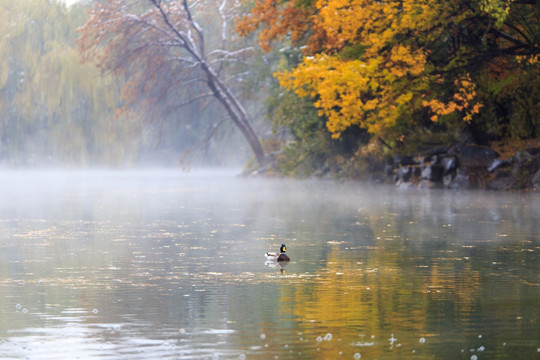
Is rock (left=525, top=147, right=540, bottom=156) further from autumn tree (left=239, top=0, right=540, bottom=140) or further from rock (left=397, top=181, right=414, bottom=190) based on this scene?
rock (left=397, top=181, right=414, bottom=190)

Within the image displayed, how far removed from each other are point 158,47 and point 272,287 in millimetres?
44195

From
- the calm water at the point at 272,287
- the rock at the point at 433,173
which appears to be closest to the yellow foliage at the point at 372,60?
the rock at the point at 433,173

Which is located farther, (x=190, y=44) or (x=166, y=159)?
(x=166, y=159)

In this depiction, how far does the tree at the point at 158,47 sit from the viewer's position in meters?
53.4

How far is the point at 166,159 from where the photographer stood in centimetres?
8381

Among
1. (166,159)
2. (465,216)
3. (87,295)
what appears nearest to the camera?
(87,295)

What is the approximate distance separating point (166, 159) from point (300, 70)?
5042 centimetres

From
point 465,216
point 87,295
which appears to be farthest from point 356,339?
point 465,216

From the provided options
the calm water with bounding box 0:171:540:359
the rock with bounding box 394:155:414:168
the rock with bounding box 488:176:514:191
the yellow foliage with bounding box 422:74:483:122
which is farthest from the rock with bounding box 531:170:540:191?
the calm water with bounding box 0:171:540:359

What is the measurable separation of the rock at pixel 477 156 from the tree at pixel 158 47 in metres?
20.6

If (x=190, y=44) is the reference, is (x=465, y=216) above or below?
below

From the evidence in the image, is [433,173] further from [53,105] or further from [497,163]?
[53,105]

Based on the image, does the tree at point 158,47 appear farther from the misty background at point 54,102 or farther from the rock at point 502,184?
the rock at point 502,184

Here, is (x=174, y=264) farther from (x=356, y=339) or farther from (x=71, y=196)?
(x=71, y=196)
